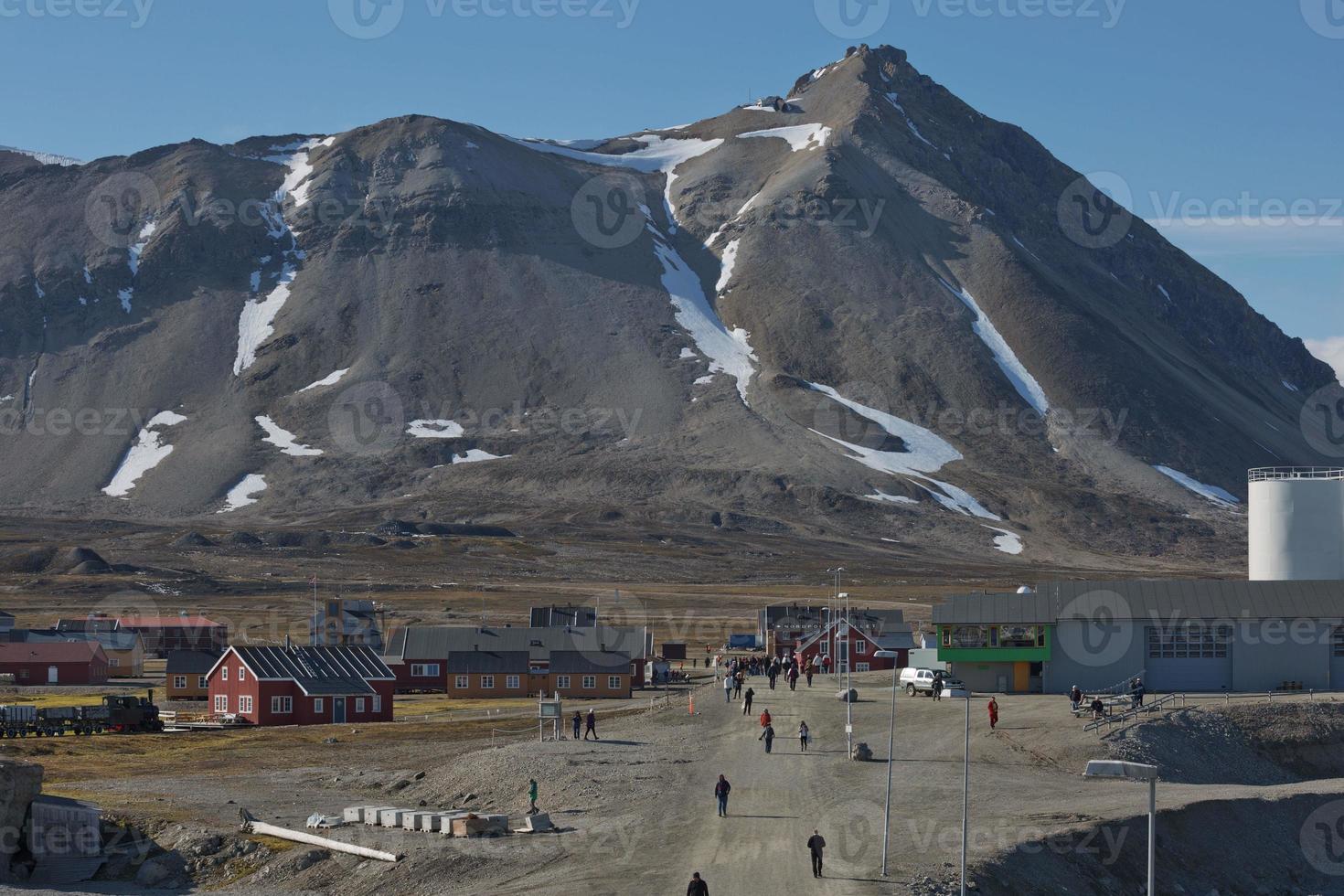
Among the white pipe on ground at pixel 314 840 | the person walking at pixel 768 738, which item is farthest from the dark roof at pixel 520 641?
the white pipe on ground at pixel 314 840

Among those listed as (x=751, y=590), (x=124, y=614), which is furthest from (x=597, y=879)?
(x=751, y=590)

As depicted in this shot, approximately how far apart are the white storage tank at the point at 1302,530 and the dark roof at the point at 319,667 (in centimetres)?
4197

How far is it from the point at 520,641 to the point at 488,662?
2.16 m

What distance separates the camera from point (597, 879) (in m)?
37.7

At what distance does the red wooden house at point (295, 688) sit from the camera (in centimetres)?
7750

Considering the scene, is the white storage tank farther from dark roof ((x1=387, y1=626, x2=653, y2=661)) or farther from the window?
dark roof ((x1=387, y1=626, x2=653, y2=661))

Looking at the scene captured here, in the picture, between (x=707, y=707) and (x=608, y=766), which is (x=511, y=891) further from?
(x=707, y=707)

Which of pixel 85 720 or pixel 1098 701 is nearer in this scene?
pixel 1098 701

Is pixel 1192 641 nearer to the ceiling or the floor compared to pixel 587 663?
nearer to the ceiling

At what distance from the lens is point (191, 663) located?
94.9 meters

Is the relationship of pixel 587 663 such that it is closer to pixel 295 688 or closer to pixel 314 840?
pixel 295 688

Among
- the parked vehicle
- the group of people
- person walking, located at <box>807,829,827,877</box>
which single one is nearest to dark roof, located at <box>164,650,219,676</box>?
the parked vehicle

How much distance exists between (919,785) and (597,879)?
14.1 meters

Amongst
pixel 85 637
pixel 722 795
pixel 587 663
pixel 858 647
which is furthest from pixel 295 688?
pixel 85 637
